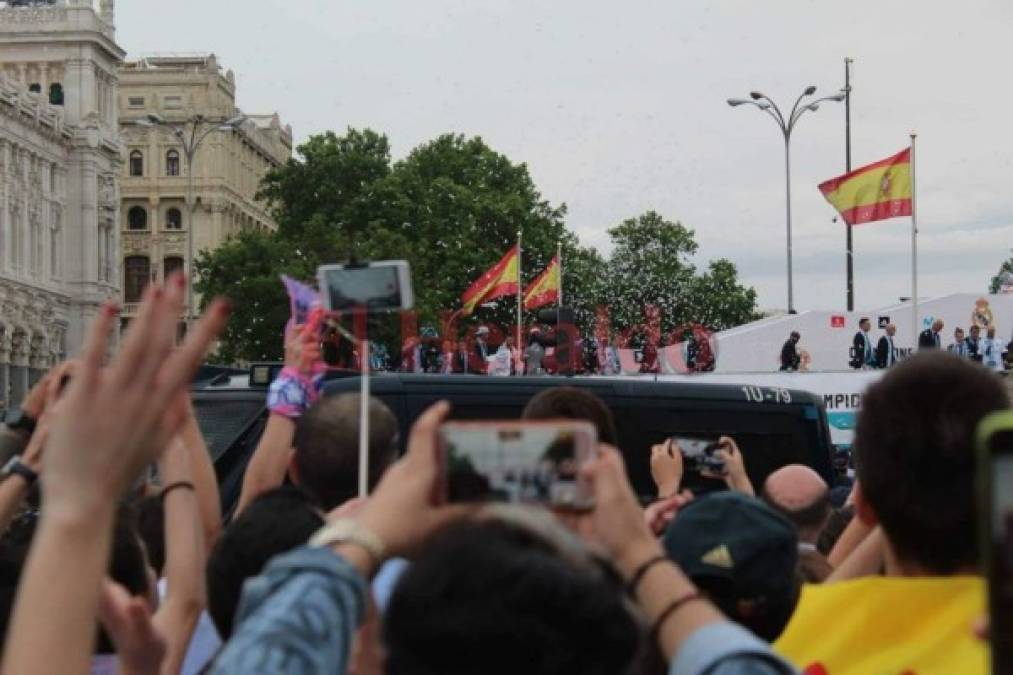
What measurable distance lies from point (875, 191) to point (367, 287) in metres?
26.5

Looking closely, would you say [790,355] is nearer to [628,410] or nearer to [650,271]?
[628,410]

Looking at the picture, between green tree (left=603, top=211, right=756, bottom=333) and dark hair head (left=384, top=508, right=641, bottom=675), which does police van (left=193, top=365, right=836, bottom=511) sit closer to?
dark hair head (left=384, top=508, right=641, bottom=675)

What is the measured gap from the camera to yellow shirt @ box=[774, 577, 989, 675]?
267cm

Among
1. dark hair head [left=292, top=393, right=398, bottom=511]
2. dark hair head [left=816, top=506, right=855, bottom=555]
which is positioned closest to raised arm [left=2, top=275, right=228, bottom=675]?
dark hair head [left=292, top=393, right=398, bottom=511]

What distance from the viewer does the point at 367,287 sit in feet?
9.69

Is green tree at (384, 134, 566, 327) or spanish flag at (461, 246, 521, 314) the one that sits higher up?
green tree at (384, 134, 566, 327)

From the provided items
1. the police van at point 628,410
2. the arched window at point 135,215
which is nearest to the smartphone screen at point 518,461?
the police van at point 628,410

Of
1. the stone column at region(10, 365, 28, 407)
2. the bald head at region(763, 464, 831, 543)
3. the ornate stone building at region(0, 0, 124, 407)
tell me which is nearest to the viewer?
the bald head at region(763, 464, 831, 543)

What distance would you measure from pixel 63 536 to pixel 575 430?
1.86ft

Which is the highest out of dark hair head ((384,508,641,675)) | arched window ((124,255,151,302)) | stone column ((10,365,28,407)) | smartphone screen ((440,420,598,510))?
arched window ((124,255,151,302))

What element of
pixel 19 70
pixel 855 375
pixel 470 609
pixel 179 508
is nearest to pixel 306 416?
pixel 179 508

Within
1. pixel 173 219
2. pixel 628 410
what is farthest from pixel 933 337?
pixel 173 219

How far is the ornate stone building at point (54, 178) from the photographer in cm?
7562

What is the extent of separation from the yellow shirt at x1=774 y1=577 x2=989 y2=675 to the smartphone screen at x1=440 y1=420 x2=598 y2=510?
2.54 feet
